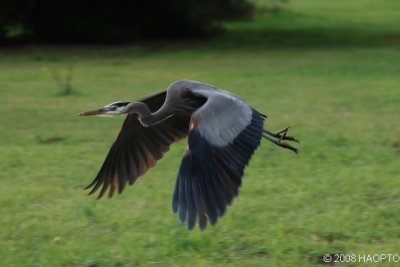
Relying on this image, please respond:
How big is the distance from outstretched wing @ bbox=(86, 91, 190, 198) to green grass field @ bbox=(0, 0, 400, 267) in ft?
1.17

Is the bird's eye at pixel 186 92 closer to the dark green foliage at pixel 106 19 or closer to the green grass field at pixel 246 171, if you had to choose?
the green grass field at pixel 246 171

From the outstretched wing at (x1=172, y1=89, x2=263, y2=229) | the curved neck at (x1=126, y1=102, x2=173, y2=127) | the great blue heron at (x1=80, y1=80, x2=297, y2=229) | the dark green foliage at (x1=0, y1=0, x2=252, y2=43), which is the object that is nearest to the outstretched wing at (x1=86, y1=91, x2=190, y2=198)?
the great blue heron at (x1=80, y1=80, x2=297, y2=229)

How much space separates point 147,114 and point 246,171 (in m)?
2.43

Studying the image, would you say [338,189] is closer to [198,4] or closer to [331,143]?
[331,143]

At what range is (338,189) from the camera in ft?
23.6

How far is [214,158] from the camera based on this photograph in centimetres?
482

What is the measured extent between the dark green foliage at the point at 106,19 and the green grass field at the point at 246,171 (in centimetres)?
188

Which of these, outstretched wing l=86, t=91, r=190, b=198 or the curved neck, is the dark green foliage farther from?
the curved neck

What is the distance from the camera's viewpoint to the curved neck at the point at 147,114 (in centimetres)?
576

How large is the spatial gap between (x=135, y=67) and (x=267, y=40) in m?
5.45

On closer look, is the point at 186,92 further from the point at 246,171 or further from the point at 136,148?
the point at 246,171

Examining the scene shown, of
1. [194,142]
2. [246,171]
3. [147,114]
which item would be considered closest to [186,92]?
[147,114]

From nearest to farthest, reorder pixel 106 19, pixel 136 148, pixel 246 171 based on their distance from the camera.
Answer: pixel 136 148 < pixel 246 171 < pixel 106 19

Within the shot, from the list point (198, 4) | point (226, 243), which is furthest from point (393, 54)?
point (226, 243)
